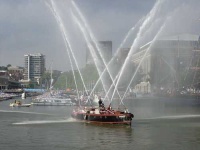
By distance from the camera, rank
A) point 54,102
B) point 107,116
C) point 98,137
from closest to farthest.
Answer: point 98,137, point 107,116, point 54,102

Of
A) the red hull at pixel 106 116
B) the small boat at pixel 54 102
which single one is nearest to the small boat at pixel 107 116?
the red hull at pixel 106 116

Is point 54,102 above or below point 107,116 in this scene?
above

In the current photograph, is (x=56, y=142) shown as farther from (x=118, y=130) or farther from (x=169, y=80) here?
(x=169, y=80)

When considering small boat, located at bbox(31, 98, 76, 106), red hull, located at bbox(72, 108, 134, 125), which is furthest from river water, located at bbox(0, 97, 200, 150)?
small boat, located at bbox(31, 98, 76, 106)

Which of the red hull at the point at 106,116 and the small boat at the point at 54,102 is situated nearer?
the red hull at the point at 106,116

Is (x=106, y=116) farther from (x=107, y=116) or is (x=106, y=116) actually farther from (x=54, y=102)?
(x=54, y=102)

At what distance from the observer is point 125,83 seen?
142m

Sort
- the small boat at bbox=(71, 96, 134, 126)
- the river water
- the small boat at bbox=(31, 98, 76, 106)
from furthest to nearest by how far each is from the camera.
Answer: the small boat at bbox=(31, 98, 76, 106) < the small boat at bbox=(71, 96, 134, 126) < the river water

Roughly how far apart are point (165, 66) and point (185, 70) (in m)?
7.75

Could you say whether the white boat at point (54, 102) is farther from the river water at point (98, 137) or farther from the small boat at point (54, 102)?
the river water at point (98, 137)

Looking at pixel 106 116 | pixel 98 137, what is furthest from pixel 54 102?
pixel 98 137

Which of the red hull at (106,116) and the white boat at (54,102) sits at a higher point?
the white boat at (54,102)

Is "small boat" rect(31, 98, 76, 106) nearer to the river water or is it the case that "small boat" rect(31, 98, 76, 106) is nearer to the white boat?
the white boat

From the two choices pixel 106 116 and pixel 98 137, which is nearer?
pixel 98 137
